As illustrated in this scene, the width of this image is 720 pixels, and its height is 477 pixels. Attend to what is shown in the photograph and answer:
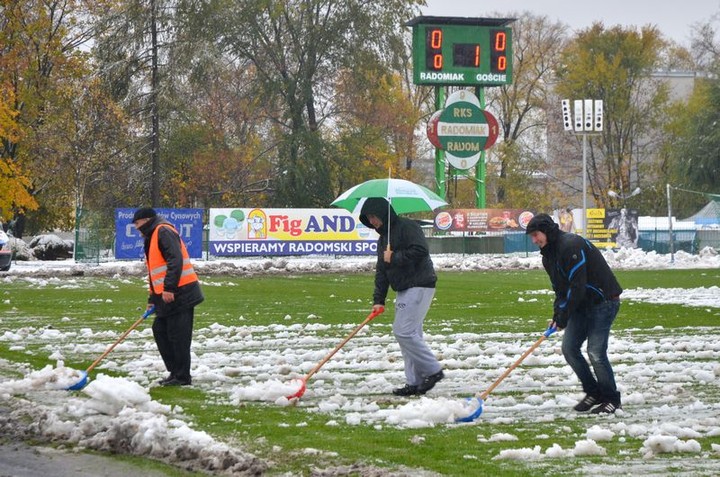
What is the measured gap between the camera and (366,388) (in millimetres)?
11906

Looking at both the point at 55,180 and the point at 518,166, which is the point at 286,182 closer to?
the point at 55,180

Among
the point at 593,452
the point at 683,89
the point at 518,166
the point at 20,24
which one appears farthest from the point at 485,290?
the point at 683,89

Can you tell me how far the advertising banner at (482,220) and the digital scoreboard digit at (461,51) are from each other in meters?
6.52

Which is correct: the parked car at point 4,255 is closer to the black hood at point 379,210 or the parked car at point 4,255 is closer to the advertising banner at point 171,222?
the advertising banner at point 171,222

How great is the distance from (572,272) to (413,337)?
2.00 metres

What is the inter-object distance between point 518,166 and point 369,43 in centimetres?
2343

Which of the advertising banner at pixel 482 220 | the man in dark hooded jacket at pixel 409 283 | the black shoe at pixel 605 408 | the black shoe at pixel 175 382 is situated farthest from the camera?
the advertising banner at pixel 482 220

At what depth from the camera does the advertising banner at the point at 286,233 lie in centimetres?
4606

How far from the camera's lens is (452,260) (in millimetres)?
46906

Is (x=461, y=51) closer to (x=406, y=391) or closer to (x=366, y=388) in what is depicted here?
(x=366, y=388)

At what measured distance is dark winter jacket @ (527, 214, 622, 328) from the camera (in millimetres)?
10227

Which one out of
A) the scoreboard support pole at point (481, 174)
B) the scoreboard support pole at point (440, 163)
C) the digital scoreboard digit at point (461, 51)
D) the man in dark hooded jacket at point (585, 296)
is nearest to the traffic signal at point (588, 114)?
the digital scoreboard digit at point (461, 51)

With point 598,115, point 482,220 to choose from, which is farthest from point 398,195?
point 598,115

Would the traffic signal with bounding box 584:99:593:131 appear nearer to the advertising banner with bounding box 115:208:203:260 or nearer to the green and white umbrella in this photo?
the advertising banner with bounding box 115:208:203:260
